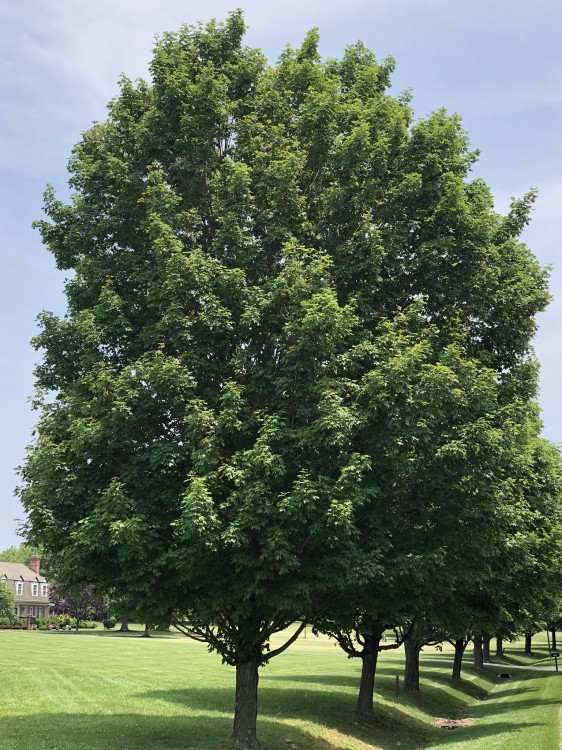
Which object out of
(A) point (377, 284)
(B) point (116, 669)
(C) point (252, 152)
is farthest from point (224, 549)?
(B) point (116, 669)

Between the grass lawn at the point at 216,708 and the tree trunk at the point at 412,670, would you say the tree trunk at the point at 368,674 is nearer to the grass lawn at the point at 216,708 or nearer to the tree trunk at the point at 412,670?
the grass lawn at the point at 216,708

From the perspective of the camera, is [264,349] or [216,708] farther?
[216,708]

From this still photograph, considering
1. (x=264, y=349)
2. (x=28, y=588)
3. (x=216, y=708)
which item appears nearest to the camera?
(x=264, y=349)

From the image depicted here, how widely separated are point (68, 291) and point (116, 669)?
96.3 feet

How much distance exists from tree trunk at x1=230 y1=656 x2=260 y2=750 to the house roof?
107 metres

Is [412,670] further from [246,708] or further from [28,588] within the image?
[28,588]

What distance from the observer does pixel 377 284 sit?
19.4m

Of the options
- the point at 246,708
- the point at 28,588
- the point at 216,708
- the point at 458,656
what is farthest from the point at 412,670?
the point at 28,588

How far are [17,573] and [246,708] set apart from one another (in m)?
114

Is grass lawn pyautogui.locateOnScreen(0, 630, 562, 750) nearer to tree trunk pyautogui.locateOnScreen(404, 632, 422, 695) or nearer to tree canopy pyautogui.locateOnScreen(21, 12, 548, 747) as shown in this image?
tree trunk pyautogui.locateOnScreen(404, 632, 422, 695)

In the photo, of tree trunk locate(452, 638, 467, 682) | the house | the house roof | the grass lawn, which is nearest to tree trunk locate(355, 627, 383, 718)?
the grass lawn

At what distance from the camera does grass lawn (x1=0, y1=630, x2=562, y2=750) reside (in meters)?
21.2

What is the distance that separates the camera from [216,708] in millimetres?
27969

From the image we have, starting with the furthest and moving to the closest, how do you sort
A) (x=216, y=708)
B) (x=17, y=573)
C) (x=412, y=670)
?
1. (x=17, y=573)
2. (x=412, y=670)
3. (x=216, y=708)
